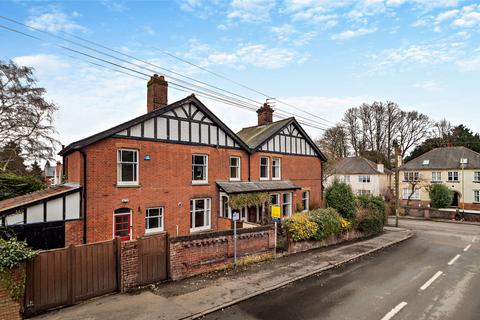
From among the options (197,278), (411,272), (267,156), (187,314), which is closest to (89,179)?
(197,278)

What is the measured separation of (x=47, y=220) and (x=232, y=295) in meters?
8.04

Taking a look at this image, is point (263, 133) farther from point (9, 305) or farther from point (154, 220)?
point (9, 305)

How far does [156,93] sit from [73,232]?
8.28 meters

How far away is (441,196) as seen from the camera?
35.2 metres

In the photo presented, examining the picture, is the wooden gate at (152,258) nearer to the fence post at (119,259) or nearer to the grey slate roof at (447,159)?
the fence post at (119,259)

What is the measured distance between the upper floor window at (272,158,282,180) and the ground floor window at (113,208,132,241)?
11091mm

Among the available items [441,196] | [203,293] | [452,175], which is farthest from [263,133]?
[452,175]

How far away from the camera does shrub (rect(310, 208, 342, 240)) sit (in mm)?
16641

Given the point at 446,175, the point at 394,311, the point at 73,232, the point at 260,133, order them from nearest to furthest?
the point at 394,311 < the point at 73,232 < the point at 260,133 < the point at 446,175

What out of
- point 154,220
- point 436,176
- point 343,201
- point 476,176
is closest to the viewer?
point 154,220

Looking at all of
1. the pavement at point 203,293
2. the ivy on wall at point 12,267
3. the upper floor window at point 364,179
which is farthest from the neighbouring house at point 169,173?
the upper floor window at point 364,179

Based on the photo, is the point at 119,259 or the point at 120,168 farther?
the point at 120,168

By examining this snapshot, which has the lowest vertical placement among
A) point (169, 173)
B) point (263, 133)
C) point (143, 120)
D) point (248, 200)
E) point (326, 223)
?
point (326, 223)

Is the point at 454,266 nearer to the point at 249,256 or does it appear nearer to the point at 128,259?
the point at 249,256
